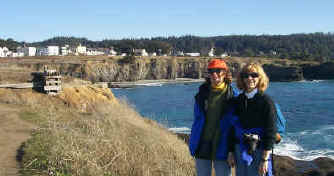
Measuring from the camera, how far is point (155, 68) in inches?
5025

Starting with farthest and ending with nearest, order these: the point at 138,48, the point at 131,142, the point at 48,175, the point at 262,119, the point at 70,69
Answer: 1. the point at 138,48
2. the point at 70,69
3. the point at 131,142
4. the point at 48,175
5. the point at 262,119

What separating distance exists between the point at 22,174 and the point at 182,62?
127 meters

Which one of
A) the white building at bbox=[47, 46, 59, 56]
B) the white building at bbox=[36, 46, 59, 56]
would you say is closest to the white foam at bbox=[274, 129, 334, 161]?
the white building at bbox=[36, 46, 59, 56]

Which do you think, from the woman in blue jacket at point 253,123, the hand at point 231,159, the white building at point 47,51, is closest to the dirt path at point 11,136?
the hand at point 231,159

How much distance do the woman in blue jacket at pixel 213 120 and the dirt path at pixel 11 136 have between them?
3.36 metres

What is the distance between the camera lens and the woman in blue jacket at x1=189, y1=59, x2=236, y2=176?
16.0ft

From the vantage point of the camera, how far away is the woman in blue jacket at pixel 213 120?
487 cm

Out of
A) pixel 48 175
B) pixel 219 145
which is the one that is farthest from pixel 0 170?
pixel 219 145

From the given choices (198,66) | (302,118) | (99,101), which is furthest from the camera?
(198,66)

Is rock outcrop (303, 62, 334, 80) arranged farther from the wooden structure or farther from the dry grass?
the dry grass

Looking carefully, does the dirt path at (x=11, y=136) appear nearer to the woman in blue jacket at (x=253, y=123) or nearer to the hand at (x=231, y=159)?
the hand at (x=231, y=159)

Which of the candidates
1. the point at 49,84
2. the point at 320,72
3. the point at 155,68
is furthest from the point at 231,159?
the point at 155,68

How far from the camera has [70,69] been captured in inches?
4156

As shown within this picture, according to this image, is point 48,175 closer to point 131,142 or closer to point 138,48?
point 131,142
